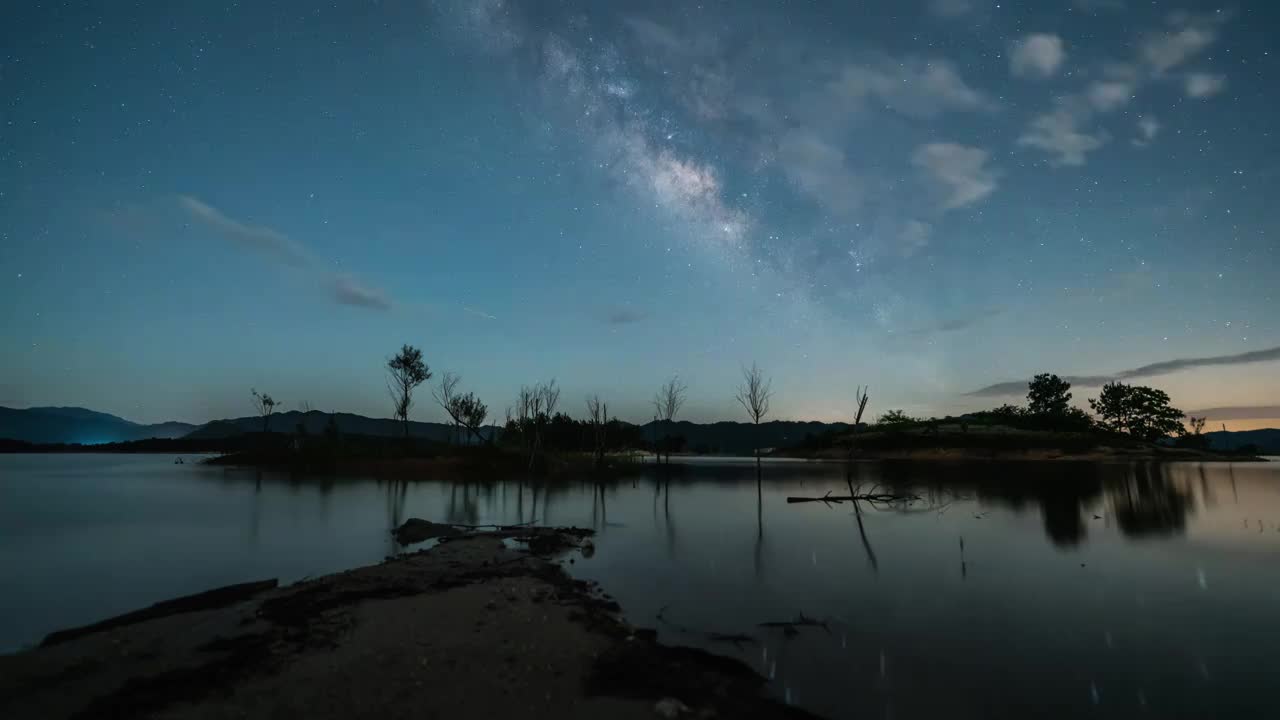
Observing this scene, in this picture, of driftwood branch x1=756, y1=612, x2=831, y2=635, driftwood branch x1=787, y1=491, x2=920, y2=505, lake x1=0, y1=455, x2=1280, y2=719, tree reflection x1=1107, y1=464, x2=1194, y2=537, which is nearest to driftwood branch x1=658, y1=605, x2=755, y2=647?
lake x1=0, y1=455, x2=1280, y2=719

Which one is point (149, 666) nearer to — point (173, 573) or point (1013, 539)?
point (173, 573)

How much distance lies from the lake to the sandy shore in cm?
159

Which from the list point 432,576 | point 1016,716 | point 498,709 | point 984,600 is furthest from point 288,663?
point 984,600

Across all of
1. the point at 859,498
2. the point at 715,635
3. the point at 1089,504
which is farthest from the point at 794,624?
the point at 1089,504

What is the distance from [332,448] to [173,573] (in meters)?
63.5

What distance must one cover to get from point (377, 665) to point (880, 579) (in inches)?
497

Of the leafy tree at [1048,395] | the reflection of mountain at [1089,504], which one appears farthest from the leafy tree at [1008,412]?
the reflection of mountain at [1089,504]

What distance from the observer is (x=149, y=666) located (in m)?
7.89

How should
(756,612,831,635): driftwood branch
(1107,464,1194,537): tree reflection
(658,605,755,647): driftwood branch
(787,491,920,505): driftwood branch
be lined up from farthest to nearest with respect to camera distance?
1. (787,491,920,505): driftwood branch
2. (1107,464,1194,537): tree reflection
3. (756,612,831,635): driftwood branch
4. (658,605,755,647): driftwood branch

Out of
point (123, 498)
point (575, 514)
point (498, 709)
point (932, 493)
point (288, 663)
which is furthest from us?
point (932, 493)

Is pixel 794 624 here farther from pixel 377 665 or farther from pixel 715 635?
pixel 377 665

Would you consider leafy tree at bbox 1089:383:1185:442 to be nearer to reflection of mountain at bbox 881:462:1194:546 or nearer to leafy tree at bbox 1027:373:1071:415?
leafy tree at bbox 1027:373:1071:415

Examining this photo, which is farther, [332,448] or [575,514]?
[332,448]

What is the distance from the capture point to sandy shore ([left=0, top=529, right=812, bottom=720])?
21.3ft
